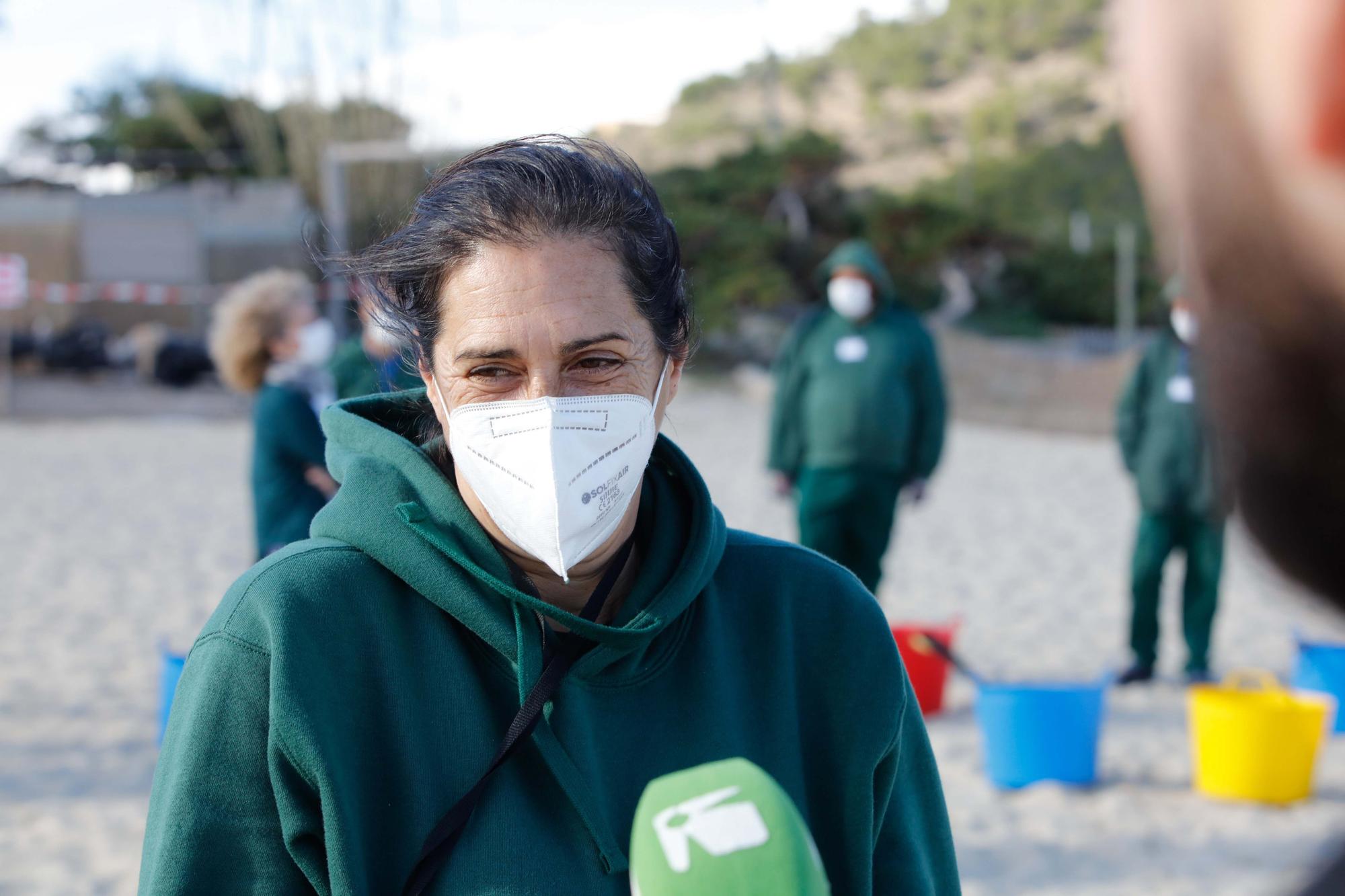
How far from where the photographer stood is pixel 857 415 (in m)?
6.51

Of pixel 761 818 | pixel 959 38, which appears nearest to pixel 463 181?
pixel 761 818

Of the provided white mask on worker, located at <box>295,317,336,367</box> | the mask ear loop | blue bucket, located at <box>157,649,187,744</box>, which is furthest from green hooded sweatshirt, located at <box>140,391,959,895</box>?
white mask on worker, located at <box>295,317,336,367</box>

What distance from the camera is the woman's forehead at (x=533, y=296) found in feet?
6.00

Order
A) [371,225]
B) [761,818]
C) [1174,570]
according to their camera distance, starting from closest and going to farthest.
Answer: [761,818]
[371,225]
[1174,570]

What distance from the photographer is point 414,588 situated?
172 centimetres

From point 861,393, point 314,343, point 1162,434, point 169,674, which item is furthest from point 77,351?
point 1162,434

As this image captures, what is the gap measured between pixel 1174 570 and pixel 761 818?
31.3ft

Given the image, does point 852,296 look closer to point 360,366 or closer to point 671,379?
point 360,366

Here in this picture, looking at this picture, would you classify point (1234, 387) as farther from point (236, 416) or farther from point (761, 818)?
point (236, 416)

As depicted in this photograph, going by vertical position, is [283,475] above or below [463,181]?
below

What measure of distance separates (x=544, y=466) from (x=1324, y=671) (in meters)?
5.13

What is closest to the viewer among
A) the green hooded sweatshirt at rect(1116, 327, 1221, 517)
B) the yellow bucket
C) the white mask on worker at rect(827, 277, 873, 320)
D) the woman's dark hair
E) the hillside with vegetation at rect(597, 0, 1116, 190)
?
the woman's dark hair

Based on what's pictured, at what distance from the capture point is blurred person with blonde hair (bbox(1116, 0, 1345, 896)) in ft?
1.37

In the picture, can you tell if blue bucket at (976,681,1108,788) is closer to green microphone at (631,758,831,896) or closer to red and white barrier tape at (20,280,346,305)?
green microphone at (631,758,831,896)
